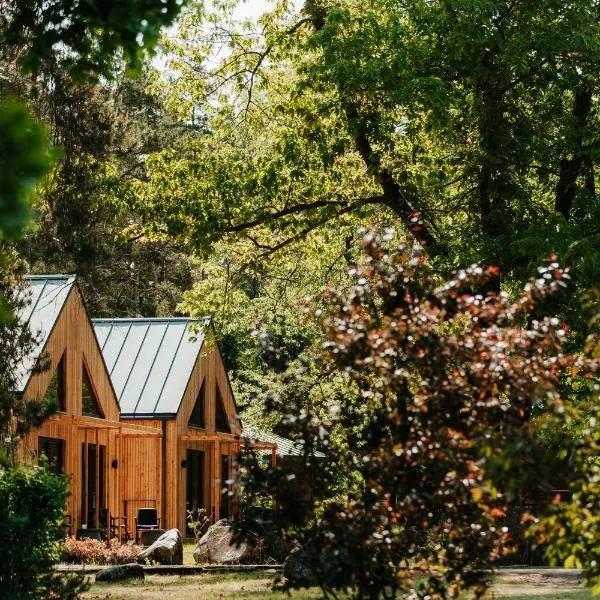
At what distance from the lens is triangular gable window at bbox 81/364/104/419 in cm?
2508

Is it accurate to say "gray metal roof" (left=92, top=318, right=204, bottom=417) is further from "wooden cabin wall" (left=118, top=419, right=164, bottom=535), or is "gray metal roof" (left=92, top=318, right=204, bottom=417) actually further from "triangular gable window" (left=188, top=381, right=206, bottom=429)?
"triangular gable window" (left=188, top=381, right=206, bottom=429)

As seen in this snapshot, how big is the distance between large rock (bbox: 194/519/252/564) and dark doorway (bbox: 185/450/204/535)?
8.59 m

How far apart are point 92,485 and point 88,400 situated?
2.07 m

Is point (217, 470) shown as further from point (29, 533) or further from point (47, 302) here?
point (29, 533)

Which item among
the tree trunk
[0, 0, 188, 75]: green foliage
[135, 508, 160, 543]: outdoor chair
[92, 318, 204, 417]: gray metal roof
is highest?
the tree trunk

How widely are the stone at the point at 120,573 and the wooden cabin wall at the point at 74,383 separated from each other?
17.3ft

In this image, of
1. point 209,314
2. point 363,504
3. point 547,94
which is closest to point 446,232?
point 547,94

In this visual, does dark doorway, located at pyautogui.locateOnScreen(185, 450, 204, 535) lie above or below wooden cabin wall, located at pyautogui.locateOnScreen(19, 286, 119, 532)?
below

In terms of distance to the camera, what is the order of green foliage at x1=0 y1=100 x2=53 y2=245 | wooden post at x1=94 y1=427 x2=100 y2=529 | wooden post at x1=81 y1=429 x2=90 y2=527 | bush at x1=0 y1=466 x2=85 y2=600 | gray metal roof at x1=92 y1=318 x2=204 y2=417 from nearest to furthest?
green foliage at x1=0 y1=100 x2=53 y2=245, bush at x1=0 y1=466 x2=85 y2=600, wooden post at x1=94 y1=427 x2=100 y2=529, wooden post at x1=81 y1=429 x2=90 y2=527, gray metal roof at x1=92 y1=318 x2=204 y2=417

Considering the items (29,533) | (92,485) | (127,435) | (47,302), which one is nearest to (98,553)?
(92,485)

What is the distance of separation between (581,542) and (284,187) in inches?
557

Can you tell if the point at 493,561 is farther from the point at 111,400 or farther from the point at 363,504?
the point at 111,400

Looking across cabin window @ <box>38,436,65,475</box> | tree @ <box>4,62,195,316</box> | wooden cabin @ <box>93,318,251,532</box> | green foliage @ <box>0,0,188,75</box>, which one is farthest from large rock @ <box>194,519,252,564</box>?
green foliage @ <box>0,0,188,75</box>

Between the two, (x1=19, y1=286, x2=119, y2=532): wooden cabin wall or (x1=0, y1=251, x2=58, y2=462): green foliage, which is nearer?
(x1=0, y1=251, x2=58, y2=462): green foliage
